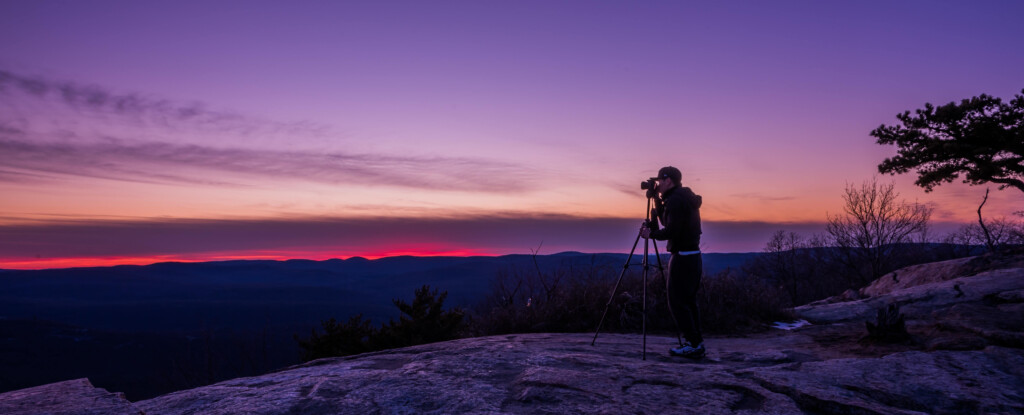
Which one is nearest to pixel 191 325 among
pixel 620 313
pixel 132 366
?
pixel 132 366

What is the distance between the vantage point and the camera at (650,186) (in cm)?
660

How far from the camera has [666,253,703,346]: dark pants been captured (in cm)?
605

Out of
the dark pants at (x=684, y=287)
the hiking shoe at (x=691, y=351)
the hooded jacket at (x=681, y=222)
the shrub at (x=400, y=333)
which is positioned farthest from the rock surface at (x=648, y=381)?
the shrub at (x=400, y=333)

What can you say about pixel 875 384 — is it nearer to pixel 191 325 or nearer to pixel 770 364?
pixel 770 364

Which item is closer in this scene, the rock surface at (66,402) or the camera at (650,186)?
the rock surface at (66,402)

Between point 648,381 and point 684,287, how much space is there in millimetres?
1798

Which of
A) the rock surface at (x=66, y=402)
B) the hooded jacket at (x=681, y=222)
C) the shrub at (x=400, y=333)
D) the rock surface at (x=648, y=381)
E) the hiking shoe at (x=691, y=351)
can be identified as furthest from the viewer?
the shrub at (x=400, y=333)

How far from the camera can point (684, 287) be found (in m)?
6.08

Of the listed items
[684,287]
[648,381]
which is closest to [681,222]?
[684,287]

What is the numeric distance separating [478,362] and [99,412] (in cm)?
335

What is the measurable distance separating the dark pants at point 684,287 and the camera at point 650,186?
0.91 m

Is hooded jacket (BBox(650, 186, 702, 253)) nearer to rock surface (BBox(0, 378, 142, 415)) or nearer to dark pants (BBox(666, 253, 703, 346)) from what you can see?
dark pants (BBox(666, 253, 703, 346))

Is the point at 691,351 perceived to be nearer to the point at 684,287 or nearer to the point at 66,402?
the point at 684,287

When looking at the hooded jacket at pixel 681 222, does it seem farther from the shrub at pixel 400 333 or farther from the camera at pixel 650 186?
the shrub at pixel 400 333
